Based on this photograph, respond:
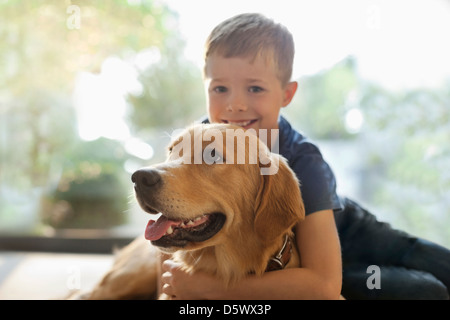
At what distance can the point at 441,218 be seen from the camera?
124 inches

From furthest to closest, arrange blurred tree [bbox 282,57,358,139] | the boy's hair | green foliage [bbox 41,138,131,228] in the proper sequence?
green foliage [bbox 41,138,131,228] < blurred tree [bbox 282,57,358,139] < the boy's hair

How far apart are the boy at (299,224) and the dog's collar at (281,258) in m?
0.03

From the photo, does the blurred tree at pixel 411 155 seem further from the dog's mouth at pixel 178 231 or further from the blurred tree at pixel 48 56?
the dog's mouth at pixel 178 231

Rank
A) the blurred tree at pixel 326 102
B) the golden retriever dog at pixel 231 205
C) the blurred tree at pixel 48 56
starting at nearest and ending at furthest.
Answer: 1. the golden retriever dog at pixel 231 205
2. the blurred tree at pixel 326 102
3. the blurred tree at pixel 48 56

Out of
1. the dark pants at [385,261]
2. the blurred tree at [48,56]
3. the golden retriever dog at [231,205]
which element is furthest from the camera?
the blurred tree at [48,56]

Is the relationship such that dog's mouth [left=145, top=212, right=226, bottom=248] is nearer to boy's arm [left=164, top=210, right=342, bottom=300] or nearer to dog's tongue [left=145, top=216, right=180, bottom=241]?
dog's tongue [left=145, top=216, right=180, bottom=241]

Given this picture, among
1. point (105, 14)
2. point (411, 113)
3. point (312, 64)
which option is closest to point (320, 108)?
point (411, 113)

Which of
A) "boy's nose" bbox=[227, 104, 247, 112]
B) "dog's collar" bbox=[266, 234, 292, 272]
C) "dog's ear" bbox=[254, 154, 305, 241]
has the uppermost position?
"boy's nose" bbox=[227, 104, 247, 112]

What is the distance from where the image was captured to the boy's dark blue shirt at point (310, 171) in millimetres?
1523

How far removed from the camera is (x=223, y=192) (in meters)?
1.42

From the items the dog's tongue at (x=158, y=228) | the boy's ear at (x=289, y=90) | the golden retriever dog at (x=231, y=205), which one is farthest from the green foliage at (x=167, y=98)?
the dog's tongue at (x=158, y=228)

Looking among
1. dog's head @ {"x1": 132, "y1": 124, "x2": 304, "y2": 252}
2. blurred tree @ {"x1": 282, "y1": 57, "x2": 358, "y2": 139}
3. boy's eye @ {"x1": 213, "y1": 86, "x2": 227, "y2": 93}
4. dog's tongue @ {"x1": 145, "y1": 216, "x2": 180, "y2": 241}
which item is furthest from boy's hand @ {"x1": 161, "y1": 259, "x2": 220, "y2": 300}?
blurred tree @ {"x1": 282, "y1": 57, "x2": 358, "y2": 139}

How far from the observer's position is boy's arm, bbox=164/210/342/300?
143 centimetres
